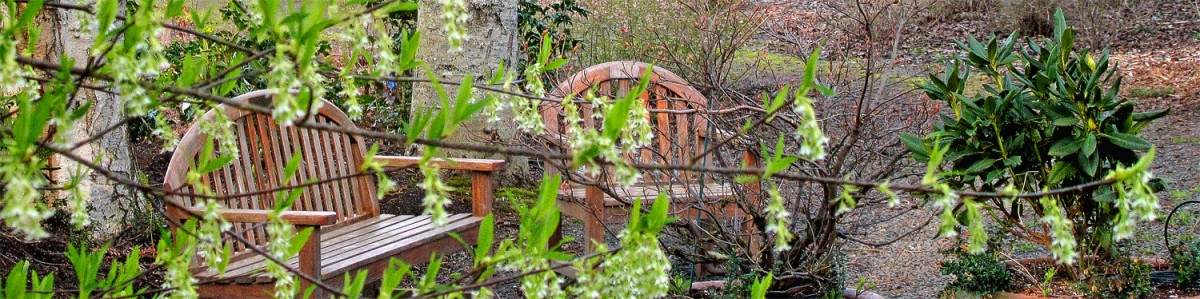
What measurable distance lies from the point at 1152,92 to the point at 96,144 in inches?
351

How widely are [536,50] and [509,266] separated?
Result: 18.1 ft

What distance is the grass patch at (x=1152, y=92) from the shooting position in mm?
10016

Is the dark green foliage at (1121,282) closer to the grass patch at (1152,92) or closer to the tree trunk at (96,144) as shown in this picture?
the tree trunk at (96,144)

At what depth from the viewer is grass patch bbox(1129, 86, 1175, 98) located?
32.9 ft

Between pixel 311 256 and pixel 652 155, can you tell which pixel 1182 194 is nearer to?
pixel 652 155

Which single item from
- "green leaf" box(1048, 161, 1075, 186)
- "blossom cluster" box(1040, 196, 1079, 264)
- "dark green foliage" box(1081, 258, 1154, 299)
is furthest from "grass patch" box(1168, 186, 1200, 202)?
"blossom cluster" box(1040, 196, 1079, 264)

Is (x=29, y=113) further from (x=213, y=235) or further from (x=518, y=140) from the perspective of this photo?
(x=518, y=140)

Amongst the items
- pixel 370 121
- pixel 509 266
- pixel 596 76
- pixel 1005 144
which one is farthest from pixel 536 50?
pixel 509 266

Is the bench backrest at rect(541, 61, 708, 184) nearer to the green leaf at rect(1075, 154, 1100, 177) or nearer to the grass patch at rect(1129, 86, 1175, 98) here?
the green leaf at rect(1075, 154, 1100, 177)

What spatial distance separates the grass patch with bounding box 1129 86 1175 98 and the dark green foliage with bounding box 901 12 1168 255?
6.65 m

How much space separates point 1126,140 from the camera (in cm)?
373

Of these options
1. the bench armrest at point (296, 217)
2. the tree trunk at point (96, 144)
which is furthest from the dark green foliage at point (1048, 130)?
the tree trunk at point (96, 144)

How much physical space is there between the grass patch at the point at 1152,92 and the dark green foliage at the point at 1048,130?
6.65m

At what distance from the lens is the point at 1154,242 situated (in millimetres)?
6004
